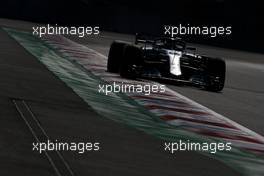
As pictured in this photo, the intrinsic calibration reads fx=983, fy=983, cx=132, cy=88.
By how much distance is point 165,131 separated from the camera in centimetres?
1168

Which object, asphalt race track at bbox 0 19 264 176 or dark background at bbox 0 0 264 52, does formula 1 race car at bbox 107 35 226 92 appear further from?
dark background at bbox 0 0 264 52

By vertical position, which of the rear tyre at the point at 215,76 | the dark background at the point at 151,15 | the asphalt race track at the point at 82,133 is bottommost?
the dark background at the point at 151,15

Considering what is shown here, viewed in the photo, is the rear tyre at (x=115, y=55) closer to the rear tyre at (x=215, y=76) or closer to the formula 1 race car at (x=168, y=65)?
the formula 1 race car at (x=168, y=65)

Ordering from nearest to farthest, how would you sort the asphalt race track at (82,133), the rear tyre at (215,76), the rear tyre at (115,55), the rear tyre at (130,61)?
1. the asphalt race track at (82,133)
2. the rear tyre at (130,61)
3. the rear tyre at (215,76)
4. the rear tyre at (115,55)

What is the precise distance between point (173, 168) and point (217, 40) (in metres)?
43.2

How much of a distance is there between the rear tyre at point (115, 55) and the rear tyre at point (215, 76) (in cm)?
185

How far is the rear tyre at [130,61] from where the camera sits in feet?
64.0

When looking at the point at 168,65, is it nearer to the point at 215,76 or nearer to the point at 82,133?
the point at 215,76

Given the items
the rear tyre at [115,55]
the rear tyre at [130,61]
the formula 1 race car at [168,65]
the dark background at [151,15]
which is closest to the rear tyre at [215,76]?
the formula 1 race car at [168,65]

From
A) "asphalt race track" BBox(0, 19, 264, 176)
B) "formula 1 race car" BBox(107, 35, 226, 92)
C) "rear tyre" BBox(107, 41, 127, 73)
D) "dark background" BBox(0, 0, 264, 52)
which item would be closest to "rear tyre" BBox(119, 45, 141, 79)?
"formula 1 race car" BBox(107, 35, 226, 92)

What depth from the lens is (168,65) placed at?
19.7 m

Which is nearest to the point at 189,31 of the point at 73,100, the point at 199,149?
the point at 73,100

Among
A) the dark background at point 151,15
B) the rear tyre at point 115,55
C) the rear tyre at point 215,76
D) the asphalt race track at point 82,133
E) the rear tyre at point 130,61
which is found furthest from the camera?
the dark background at point 151,15

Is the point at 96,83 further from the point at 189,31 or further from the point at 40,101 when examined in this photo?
the point at 189,31
